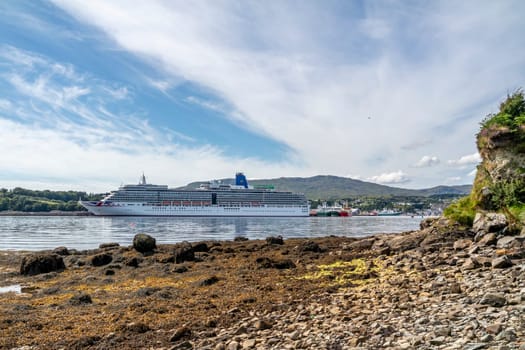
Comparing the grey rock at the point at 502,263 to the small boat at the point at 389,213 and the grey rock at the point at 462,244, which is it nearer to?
the grey rock at the point at 462,244

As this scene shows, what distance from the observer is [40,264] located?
47.4 ft

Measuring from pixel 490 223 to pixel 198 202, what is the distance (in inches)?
3282

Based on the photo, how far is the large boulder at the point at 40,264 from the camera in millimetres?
14117

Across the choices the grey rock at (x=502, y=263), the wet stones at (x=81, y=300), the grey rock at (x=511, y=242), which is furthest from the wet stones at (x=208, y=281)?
the grey rock at (x=511, y=242)

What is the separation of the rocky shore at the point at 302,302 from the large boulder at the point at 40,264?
0.05 metres

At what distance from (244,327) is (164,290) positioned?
454 centimetres

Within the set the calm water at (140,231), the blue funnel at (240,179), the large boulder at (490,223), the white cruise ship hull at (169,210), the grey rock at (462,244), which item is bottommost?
the calm water at (140,231)

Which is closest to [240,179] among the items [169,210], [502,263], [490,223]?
[169,210]

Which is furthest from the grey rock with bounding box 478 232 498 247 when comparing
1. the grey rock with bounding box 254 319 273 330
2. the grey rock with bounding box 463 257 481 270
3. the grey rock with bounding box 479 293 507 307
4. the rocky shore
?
the grey rock with bounding box 254 319 273 330

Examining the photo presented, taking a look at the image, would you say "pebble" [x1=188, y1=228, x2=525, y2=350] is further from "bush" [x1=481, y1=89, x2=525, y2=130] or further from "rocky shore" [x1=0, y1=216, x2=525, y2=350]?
"bush" [x1=481, y1=89, x2=525, y2=130]

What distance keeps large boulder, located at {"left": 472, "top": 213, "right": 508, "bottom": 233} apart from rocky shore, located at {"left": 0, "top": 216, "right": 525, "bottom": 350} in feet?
0.19

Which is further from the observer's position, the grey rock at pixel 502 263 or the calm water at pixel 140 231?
the calm water at pixel 140 231

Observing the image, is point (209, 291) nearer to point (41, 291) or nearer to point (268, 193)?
point (41, 291)

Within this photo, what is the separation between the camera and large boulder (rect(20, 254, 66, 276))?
14.1 m
